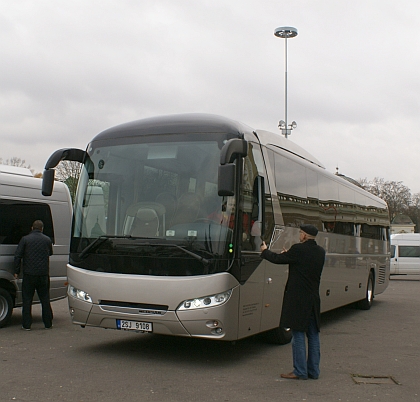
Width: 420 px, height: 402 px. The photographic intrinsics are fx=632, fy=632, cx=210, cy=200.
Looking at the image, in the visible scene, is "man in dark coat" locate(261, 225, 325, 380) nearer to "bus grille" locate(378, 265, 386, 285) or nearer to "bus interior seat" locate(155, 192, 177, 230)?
"bus interior seat" locate(155, 192, 177, 230)

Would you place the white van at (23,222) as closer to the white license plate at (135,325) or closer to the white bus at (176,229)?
the white bus at (176,229)

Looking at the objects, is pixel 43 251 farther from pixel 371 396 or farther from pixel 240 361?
pixel 371 396

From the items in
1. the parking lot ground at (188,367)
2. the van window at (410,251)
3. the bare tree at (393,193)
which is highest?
A: the bare tree at (393,193)

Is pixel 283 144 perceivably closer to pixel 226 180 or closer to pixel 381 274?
pixel 226 180

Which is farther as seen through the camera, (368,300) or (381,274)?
(381,274)

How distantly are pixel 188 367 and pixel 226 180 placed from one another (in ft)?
8.43

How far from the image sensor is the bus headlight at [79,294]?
28.8ft

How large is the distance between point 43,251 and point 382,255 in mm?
11765

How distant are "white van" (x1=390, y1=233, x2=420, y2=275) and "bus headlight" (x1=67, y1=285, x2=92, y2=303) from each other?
88.4 ft

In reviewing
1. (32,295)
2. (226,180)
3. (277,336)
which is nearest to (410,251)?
(277,336)

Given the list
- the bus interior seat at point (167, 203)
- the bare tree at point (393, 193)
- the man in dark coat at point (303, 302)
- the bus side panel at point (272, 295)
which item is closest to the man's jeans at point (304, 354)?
the man in dark coat at point (303, 302)

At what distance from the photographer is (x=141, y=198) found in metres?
8.70

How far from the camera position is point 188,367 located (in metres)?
8.37

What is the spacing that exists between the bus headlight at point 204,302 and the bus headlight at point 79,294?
143cm
